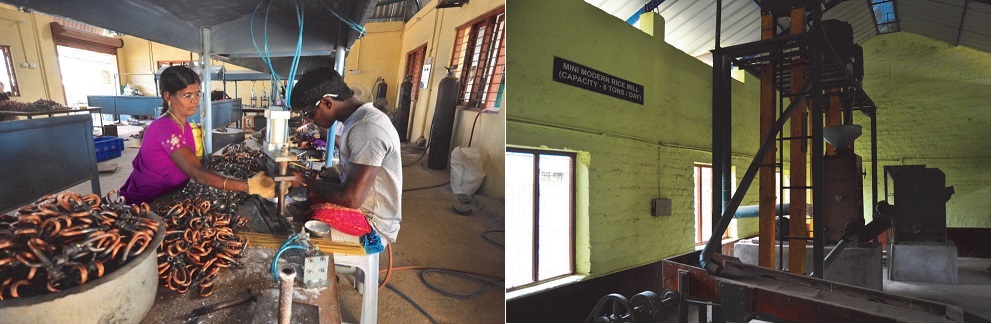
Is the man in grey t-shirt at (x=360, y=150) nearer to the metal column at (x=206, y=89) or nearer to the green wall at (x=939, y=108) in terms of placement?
the metal column at (x=206, y=89)

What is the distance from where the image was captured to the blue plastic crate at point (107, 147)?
10.4ft

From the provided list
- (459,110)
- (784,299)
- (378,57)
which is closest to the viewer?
(784,299)

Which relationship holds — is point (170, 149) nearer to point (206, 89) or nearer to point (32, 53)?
point (206, 89)

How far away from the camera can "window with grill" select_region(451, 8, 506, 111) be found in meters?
4.58

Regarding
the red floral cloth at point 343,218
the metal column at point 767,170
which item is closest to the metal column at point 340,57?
the red floral cloth at point 343,218

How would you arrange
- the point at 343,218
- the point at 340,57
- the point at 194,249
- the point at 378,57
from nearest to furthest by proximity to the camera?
the point at 194,249, the point at 343,218, the point at 340,57, the point at 378,57

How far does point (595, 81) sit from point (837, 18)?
2292 mm

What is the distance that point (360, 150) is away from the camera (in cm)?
156

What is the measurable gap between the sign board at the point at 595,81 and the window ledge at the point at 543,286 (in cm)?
127

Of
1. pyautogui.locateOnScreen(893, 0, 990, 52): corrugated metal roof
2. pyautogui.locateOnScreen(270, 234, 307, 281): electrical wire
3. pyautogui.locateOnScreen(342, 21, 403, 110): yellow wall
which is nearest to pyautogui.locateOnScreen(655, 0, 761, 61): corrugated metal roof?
pyautogui.locateOnScreen(893, 0, 990, 52): corrugated metal roof

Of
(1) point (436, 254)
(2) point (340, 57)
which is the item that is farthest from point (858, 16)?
(2) point (340, 57)

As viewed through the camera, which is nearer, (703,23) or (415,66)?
(703,23)

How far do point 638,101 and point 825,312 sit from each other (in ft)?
6.93

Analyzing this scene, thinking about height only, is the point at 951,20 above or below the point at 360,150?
above
